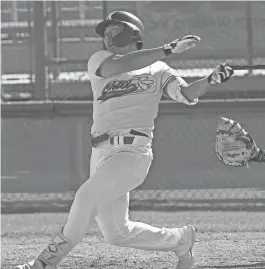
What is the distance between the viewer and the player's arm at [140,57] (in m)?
5.35

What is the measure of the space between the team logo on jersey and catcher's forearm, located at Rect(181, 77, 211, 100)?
197 millimetres

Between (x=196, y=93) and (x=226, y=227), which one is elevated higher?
(x=196, y=93)

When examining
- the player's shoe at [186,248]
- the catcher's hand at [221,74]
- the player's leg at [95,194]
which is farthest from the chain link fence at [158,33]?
the player's leg at [95,194]

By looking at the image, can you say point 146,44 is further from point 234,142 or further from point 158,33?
point 234,142

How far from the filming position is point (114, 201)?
5.57 metres

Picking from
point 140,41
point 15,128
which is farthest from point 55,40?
point 140,41

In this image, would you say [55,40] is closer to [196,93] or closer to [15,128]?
[15,128]

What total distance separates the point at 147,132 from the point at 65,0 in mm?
4685

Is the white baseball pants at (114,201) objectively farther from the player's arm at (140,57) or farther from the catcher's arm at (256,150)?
the catcher's arm at (256,150)

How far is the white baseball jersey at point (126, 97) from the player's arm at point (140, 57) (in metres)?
0.06

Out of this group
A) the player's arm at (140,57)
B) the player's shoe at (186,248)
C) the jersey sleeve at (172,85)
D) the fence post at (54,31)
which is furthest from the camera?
the fence post at (54,31)

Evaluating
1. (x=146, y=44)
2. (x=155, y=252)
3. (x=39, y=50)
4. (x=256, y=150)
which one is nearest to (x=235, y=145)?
(x=256, y=150)

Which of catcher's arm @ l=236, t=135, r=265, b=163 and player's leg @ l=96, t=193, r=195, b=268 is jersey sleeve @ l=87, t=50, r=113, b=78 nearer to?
player's leg @ l=96, t=193, r=195, b=268

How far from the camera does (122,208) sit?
5594 millimetres
